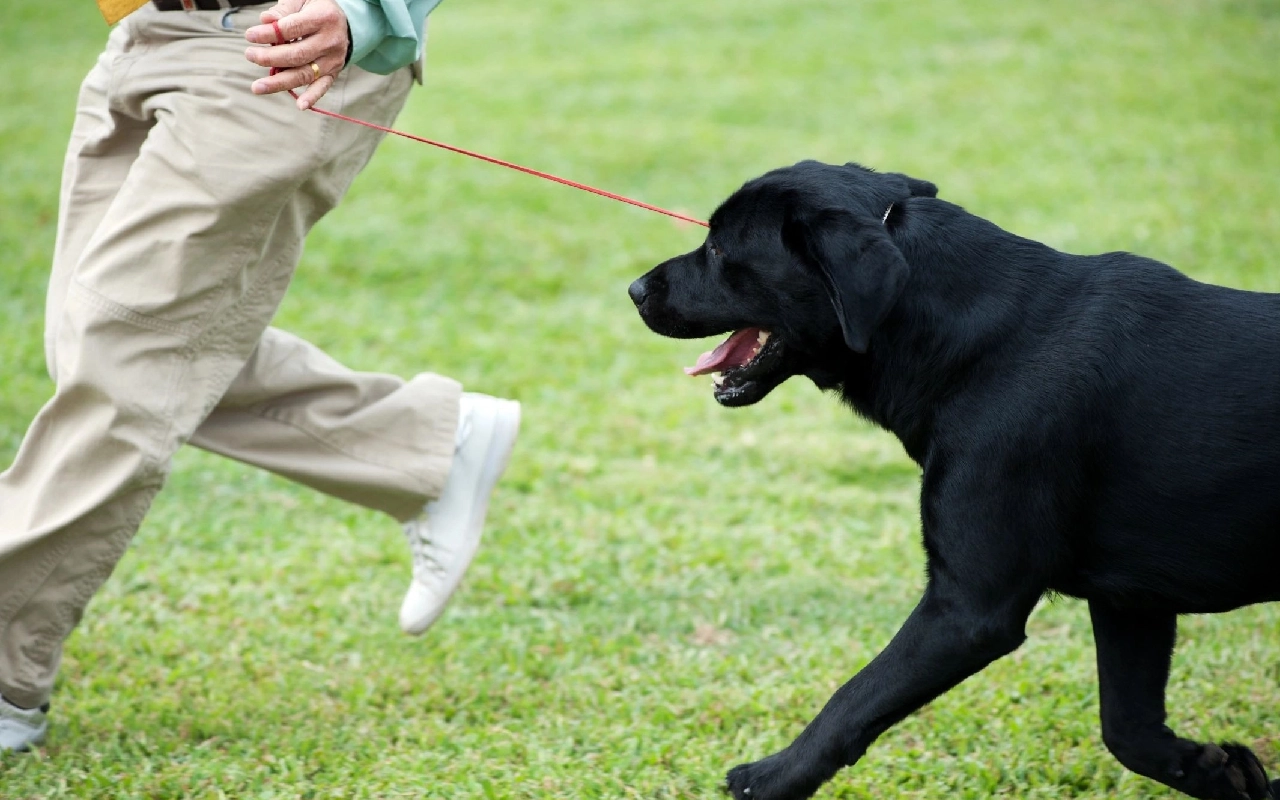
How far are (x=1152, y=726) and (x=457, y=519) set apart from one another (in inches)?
79.4

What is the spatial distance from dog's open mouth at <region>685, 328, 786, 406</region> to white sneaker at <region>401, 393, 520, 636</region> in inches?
39.7

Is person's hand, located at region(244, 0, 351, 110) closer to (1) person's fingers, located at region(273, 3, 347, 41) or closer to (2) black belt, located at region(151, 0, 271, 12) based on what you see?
(1) person's fingers, located at region(273, 3, 347, 41)

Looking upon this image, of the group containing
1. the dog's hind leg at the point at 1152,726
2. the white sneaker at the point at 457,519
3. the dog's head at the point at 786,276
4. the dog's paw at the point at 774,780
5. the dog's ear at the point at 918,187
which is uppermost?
the dog's ear at the point at 918,187

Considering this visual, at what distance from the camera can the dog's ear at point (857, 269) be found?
2.91 m

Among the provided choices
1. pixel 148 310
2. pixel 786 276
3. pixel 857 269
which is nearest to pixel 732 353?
pixel 786 276

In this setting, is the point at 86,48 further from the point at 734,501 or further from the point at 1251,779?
the point at 1251,779

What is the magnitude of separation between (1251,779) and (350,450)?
8.30 ft

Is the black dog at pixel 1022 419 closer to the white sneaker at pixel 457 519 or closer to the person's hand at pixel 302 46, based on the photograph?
the person's hand at pixel 302 46

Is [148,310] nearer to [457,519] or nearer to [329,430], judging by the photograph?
[329,430]

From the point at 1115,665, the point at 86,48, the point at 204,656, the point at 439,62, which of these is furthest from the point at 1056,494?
the point at 86,48

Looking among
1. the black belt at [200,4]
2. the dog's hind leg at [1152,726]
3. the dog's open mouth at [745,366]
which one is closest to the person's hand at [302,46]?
the black belt at [200,4]

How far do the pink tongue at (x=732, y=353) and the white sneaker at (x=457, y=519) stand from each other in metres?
1.01

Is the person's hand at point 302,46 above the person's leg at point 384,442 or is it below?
above

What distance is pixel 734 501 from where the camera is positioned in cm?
570
